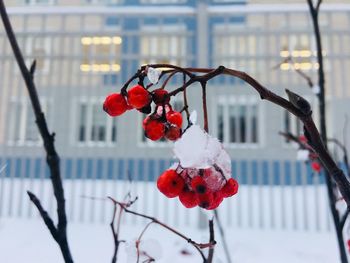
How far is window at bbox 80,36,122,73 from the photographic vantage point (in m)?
3.01

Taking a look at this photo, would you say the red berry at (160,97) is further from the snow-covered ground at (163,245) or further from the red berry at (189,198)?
the snow-covered ground at (163,245)

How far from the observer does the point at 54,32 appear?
3.04 metres

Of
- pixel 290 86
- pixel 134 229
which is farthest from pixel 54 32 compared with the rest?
pixel 290 86

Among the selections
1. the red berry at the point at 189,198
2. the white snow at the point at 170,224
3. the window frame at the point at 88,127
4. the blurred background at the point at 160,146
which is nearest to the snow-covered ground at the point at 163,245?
the white snow at the point at 170,224

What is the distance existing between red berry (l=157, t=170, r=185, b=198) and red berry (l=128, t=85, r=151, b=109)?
0.21 ft

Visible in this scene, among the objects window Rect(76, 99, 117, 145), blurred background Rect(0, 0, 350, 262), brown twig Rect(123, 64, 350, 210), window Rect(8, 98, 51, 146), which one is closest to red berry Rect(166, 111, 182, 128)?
brown twig Rect(123, 64, 350, 210)

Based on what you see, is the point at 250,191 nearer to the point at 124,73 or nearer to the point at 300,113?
the point at 124,73

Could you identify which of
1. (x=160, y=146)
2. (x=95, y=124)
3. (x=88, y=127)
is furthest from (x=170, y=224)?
(x=88, y=127)

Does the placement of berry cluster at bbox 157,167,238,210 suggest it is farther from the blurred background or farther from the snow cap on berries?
the blurred background

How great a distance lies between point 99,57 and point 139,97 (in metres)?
2.80

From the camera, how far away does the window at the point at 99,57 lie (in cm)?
301

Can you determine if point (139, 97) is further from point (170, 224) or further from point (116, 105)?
point (170, 224)

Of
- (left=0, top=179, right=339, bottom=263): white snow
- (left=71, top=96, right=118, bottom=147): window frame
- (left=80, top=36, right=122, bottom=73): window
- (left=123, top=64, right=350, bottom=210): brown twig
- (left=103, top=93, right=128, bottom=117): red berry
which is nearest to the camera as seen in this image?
(left=123, top=64, right=350, bottom=210): brown twig

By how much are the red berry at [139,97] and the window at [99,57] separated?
273cm
